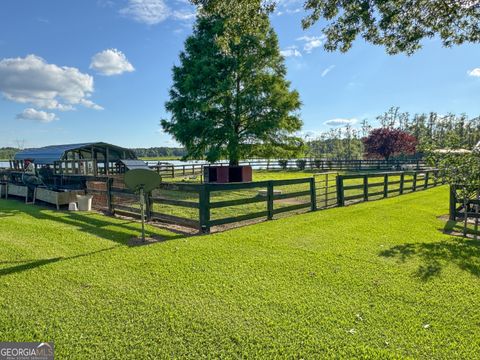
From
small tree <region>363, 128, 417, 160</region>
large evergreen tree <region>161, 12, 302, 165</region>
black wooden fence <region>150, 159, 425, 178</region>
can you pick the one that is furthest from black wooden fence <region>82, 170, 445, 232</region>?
small tree <region>363, 128, 417, 160</region>

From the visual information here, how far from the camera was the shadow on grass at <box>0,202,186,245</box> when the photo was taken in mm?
5949

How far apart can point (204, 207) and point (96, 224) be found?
2.76 metres

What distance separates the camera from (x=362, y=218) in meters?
7.51

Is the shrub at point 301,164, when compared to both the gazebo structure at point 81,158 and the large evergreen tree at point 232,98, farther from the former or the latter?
the gazebo structure at point 81,158

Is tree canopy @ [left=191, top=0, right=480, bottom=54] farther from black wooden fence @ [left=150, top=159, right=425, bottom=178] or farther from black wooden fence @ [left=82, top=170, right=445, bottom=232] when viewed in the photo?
black wooden fence @ [left=150, top=159, right=425, bottom=178]

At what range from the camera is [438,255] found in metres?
4.72

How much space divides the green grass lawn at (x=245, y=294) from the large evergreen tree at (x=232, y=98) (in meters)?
12.8

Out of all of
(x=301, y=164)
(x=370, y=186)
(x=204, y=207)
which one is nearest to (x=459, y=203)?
(x=370, y=186)

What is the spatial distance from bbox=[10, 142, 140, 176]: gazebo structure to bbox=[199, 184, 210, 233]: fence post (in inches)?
352

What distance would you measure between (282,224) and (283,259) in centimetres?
239

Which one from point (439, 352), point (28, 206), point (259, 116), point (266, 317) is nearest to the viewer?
point (439, 352)

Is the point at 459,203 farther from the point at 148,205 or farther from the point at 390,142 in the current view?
the point at 390,142

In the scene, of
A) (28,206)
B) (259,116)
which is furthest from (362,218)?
(259,116)

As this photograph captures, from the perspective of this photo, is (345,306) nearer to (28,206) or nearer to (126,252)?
(126,252)
